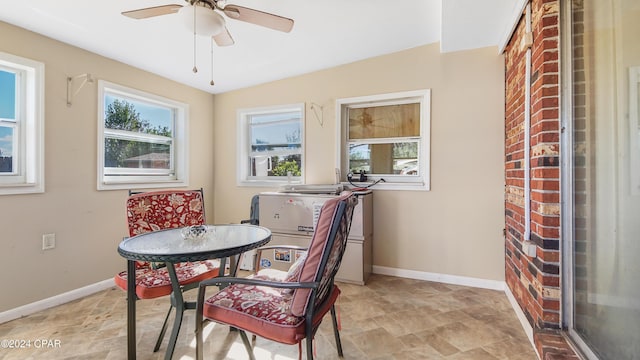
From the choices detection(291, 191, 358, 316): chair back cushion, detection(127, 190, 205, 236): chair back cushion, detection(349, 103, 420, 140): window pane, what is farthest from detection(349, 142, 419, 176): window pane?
detection(291, 191, 358, 316): chair back cushion

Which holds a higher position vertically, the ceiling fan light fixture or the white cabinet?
the ceiling fan light fixture

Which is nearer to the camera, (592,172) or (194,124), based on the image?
(592,172)

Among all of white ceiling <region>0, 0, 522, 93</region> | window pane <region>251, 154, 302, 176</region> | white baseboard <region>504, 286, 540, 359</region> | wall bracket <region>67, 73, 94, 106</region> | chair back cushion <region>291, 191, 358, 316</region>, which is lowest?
white baseboard <region>504, 286, 540, 359</region>

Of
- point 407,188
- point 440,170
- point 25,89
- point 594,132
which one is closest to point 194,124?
point 25,89

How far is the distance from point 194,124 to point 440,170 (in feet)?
10.3

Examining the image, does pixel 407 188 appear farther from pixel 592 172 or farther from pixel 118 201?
pixel 118 201

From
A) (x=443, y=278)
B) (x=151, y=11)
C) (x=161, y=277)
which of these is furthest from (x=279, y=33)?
(x=443, y=278)

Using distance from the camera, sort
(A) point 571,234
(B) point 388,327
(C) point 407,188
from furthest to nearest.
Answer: (C) point 407,188, (B) point 388,327, (A) point 571,234

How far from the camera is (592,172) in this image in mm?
1486

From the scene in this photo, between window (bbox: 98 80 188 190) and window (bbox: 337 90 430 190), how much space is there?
2102 millimetres

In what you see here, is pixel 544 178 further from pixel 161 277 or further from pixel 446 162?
pixel 161 277

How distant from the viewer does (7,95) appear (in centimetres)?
241

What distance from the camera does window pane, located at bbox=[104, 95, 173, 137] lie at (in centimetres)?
313

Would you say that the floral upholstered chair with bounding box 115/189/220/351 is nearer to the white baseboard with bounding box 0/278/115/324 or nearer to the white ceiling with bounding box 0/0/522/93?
the white baseboard with bounding box 0/278/115/324
